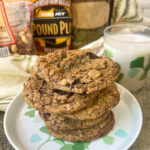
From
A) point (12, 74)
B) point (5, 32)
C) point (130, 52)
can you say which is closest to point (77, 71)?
point (130, 52)

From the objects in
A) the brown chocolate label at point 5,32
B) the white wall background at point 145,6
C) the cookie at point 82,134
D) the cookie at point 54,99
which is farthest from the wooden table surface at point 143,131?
the white wall background at point 145,6

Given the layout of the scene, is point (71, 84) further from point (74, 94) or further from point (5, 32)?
point (5, 32)

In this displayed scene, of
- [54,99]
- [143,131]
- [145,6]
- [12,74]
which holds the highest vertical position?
[145,6]

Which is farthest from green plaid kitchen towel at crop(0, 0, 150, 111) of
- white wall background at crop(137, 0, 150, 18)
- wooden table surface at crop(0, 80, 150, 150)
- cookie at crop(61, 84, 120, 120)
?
white wall background at crop(137, 0, 150, 18)

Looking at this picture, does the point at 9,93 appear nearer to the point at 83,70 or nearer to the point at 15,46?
the point at 15,46

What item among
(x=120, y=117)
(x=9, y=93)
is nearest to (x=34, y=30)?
(x=9, y=93)

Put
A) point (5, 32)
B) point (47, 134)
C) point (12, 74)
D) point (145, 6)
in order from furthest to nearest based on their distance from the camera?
point (145, 6) < point (5, 32) < point (12, 74) < point (47, 134)
